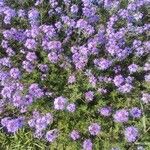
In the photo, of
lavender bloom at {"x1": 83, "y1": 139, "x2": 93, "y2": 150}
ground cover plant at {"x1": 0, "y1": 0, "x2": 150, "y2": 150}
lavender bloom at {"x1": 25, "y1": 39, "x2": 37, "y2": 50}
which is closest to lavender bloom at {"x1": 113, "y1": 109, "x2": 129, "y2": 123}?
ground cover plant at {"x1": 0, "y1": 0, "x2": 150, "y2": 150}

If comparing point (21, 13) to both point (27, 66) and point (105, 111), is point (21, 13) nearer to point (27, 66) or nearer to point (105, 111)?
point (27, 66)

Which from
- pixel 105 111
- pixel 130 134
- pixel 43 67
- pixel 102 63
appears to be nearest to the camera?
pixel 130 134

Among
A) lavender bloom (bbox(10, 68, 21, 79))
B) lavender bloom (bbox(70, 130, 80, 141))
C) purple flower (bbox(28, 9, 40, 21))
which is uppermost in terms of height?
purple flower (bbox(28, 9, 40, 21))

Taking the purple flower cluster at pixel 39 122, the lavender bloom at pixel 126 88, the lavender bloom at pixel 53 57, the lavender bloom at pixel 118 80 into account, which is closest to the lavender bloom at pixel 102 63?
the lavender bloom at pixel 118 80

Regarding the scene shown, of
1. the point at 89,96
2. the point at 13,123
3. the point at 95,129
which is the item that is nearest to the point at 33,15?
the point at 89,96

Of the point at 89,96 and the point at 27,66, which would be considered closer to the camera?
the point at 89,96

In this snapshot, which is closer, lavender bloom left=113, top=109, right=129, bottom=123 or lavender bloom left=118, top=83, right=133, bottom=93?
lavender bloom left=113, top=109, right=129, bottom=123

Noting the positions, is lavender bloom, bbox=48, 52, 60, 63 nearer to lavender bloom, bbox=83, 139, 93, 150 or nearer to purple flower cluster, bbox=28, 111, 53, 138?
purple flower cluster, bbox=28, 111, 53, 138
